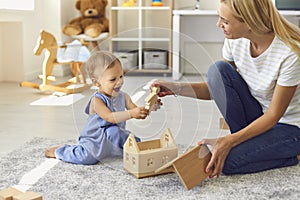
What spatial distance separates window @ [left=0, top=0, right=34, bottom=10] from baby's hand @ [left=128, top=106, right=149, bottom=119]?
6.68 ft

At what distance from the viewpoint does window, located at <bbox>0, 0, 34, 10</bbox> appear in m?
3.17

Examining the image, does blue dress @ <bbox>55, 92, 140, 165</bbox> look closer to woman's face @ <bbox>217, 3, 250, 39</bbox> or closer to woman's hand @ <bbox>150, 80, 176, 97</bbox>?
woman's hand @ <bbox>150, 80, 176, 97</bbox>

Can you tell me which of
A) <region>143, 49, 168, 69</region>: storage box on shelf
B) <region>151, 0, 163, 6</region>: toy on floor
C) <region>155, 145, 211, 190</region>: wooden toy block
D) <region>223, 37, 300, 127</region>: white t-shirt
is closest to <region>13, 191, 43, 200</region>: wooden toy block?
<region>155, 145, 211, 190</region>: wooden toy block

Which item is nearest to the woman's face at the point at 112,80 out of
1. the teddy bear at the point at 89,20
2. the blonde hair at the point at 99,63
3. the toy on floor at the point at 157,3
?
the blonde hair at the point at 99,63

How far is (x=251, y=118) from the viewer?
145 centimetres

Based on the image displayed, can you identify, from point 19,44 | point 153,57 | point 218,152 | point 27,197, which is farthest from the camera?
point 19,44

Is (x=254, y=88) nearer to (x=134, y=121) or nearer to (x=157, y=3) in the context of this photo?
(x=134, y=121)

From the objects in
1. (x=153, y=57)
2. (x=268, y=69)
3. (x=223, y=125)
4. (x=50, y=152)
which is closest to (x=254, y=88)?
(x=268, y=69)

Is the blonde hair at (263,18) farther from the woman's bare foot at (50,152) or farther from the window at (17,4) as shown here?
the window at (17,4)

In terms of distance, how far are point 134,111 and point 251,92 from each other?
1.24 feet

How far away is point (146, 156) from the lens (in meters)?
1.33

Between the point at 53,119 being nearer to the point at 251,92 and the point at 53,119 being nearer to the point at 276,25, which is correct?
the point at 251,92

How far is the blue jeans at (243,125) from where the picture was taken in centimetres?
136

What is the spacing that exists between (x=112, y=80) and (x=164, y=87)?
0.16m
